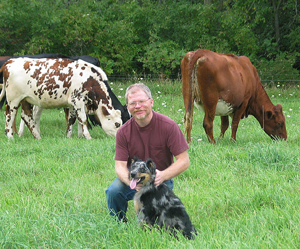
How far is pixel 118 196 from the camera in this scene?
3.75 m

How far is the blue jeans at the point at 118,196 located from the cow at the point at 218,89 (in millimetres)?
3659

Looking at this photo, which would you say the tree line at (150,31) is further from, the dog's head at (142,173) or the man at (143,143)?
the dog's head at (142,173)

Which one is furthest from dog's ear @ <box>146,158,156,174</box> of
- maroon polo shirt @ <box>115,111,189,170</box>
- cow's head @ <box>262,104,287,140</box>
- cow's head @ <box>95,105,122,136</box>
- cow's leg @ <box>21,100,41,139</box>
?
cow's leg @ <box>21,100,41,139</box>

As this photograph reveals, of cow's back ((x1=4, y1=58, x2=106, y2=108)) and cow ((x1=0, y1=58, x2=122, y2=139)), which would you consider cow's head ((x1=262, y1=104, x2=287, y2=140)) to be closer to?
cow ((x1=0, y1=58, x2=122, y2=139))

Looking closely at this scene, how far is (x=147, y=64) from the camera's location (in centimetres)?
1992

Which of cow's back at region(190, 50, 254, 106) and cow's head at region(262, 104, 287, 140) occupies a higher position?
cow's back at region(190, 50, 254, 106)

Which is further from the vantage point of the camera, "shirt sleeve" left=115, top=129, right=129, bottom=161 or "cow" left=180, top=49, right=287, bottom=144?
"cow" left=180, top=49, right=287, bottom=144

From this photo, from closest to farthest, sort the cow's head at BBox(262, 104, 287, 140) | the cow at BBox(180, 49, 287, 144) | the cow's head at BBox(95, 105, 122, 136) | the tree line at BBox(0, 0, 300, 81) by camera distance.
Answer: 1. the cow at BBox(180, 49, 287, 144)
2. the cow's head at BBox(262, 104, 287, 140)
3. the cow's head at BBox(95, 105, 122, 136)
4. the tree line at BBox(0, 0, 300, 81)

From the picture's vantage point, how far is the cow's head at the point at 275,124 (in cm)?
803

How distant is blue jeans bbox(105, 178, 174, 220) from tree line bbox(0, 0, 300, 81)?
1489cm

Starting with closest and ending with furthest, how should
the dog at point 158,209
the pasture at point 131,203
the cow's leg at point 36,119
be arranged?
the pasture at point 131,203 < the dog at point 158,209 < the cow's leg at point 36,119

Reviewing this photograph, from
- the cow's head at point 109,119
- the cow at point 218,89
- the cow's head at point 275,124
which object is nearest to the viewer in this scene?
the cow at point 218,89

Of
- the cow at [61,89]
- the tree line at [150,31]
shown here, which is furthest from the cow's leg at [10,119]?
the tree line at [150,31]

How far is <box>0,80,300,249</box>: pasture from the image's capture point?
10.5 ft
